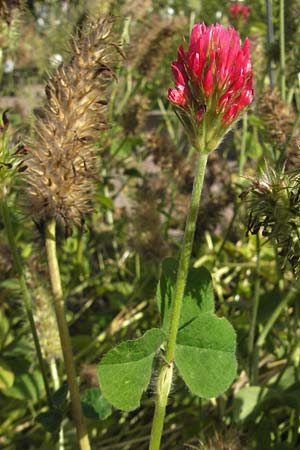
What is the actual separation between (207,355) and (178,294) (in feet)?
0.51

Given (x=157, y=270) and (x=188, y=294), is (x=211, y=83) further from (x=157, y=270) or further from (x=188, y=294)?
(x=157, y=270)

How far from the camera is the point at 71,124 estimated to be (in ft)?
3.31

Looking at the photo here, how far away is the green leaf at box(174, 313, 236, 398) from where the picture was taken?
0.88m

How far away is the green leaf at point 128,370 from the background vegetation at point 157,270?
185 millimetres

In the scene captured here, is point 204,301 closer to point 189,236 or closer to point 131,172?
point 189,236

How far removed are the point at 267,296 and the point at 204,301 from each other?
2.30ft

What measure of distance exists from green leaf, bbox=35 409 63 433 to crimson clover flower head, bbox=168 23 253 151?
0.51m

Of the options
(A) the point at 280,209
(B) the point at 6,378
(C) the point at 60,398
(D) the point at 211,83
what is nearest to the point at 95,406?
(C) the point at 60,398

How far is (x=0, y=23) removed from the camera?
160 cm

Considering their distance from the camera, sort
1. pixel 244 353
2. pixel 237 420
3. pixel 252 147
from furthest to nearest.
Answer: pixel 252 147 < pixel 244 353 < pixel 237 420

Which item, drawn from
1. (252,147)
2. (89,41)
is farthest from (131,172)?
(89,41)

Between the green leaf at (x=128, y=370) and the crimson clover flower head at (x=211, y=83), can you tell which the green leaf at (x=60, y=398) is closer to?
the green leaf at (x=128, y=370)

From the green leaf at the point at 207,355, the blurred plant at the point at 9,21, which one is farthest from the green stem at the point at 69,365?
the blurred plant at the point at 9,21

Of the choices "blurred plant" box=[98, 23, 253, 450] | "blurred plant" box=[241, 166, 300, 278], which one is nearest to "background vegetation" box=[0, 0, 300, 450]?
"blurred plant" box=[241, 166, 300, 278]
